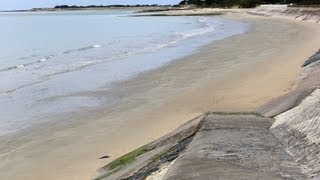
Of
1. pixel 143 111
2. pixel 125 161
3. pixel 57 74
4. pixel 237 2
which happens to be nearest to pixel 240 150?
pixel 125 161

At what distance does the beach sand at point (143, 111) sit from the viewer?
873 cm

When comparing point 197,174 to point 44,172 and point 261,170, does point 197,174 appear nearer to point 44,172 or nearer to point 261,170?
point 261,170

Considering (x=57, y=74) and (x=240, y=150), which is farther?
(x=57, y=74)

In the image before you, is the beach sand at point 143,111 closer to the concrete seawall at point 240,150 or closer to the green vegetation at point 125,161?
the green vegetation at point 125,161

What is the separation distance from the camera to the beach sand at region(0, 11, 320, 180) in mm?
8727

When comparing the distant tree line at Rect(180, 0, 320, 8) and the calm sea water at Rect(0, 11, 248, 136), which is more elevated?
the calm sea water at Rect(0, 11, 248, 136)

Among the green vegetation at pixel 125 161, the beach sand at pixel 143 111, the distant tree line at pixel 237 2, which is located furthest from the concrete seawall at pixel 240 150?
the distant tree line at pixel 237 2

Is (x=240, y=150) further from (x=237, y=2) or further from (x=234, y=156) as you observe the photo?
(x=237, y=2)

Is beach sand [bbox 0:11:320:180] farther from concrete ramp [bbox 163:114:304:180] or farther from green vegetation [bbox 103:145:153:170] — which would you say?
concrete ramp [bbox 163:114:304:180]

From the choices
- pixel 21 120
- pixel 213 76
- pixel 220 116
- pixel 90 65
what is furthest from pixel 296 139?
pixel 90 65

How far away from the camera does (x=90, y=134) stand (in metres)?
10.5

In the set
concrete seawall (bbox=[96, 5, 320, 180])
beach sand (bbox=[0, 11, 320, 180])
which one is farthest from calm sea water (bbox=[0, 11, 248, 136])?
concrete seawall (bbox=[96, 5, 320, 180])

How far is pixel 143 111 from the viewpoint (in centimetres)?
1243

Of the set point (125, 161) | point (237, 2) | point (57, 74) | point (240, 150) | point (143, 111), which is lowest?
point (237, 2)
